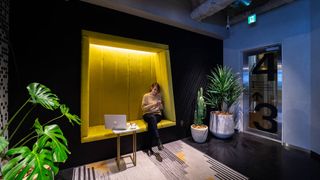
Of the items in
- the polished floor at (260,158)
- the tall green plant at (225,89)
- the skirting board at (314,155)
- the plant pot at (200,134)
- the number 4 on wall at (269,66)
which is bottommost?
the polished floor at (260,158)

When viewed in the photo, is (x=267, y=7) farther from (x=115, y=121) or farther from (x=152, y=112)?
(x=115, y=121)

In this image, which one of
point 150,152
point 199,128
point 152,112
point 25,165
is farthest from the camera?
point 199,128

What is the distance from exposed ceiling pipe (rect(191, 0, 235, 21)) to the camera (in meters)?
2.96

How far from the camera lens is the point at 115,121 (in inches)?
95.0

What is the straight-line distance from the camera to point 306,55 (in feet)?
9.89

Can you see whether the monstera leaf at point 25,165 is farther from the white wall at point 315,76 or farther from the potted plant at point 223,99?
the white wall at point 315,76

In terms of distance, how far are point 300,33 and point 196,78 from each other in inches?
94.7

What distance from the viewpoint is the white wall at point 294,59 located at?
3.02 metres

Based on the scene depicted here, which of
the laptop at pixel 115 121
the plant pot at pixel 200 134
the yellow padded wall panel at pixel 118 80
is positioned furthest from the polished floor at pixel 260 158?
the yellow padded wall panel at pixel 118 80

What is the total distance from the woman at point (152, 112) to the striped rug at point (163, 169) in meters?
0.31

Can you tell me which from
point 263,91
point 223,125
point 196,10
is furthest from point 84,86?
point 263,91

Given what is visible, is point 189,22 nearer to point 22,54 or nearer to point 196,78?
point 196,78

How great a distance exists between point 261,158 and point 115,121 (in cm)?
284

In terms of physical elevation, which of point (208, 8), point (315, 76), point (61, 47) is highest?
point (208, 8)
